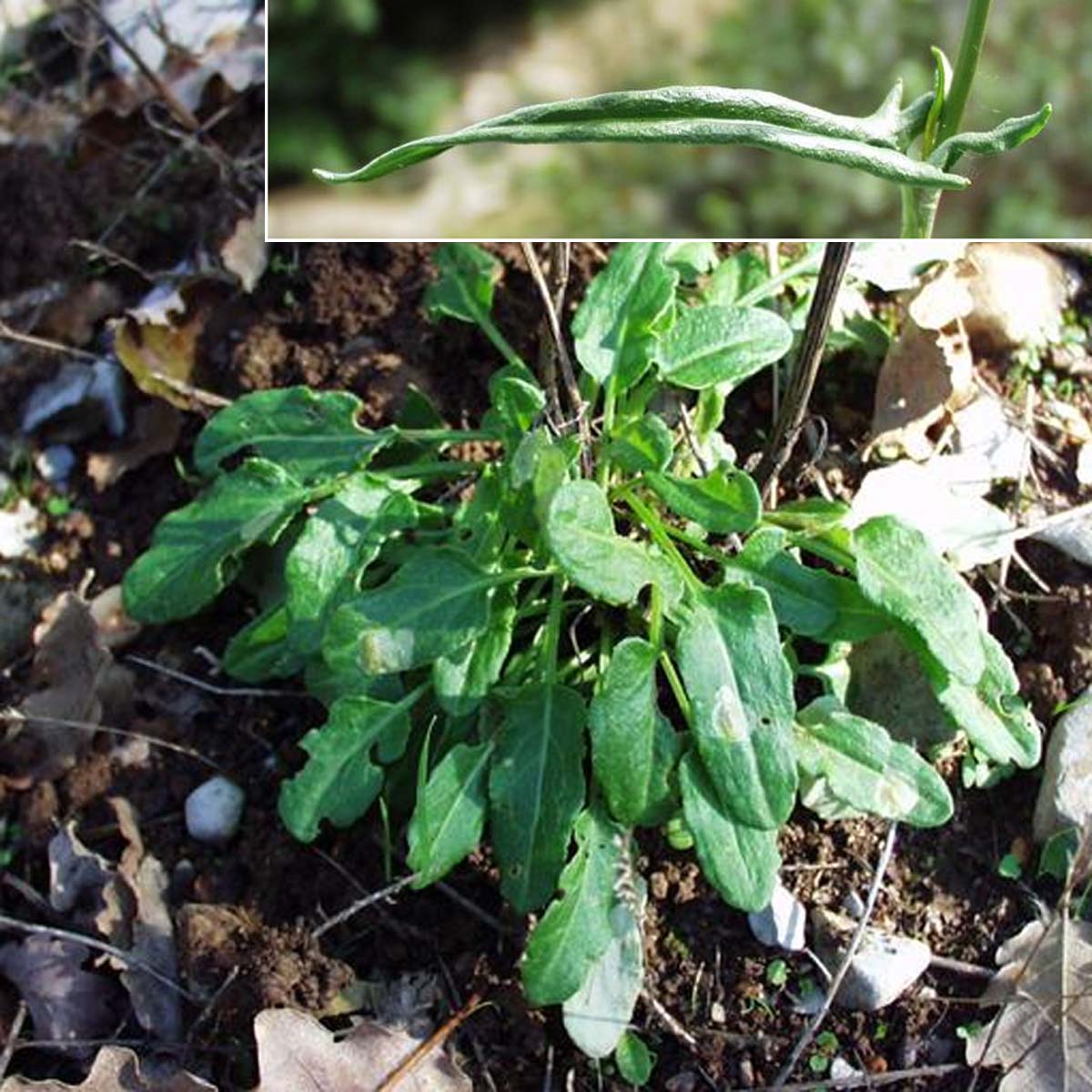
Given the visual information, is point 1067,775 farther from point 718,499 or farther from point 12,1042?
point 12,1042

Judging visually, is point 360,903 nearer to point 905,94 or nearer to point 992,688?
point 992,688

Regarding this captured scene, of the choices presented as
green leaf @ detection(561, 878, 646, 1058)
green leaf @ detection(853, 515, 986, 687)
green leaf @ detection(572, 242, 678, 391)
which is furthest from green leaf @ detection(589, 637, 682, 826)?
green leaf @ detection(572, 242, 678, 391)

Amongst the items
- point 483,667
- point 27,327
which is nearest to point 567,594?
point 483,667

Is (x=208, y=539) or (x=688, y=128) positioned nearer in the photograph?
(x=688, y=128)

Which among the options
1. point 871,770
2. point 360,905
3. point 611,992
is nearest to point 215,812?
point 360,905

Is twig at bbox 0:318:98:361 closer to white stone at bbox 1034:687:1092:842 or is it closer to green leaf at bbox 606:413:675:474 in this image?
green leaf at bbox 606:413:675:474

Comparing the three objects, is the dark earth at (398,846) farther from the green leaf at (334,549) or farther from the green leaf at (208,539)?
the green leaf at (334,549)

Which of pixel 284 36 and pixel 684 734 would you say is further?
pixel 284 36
